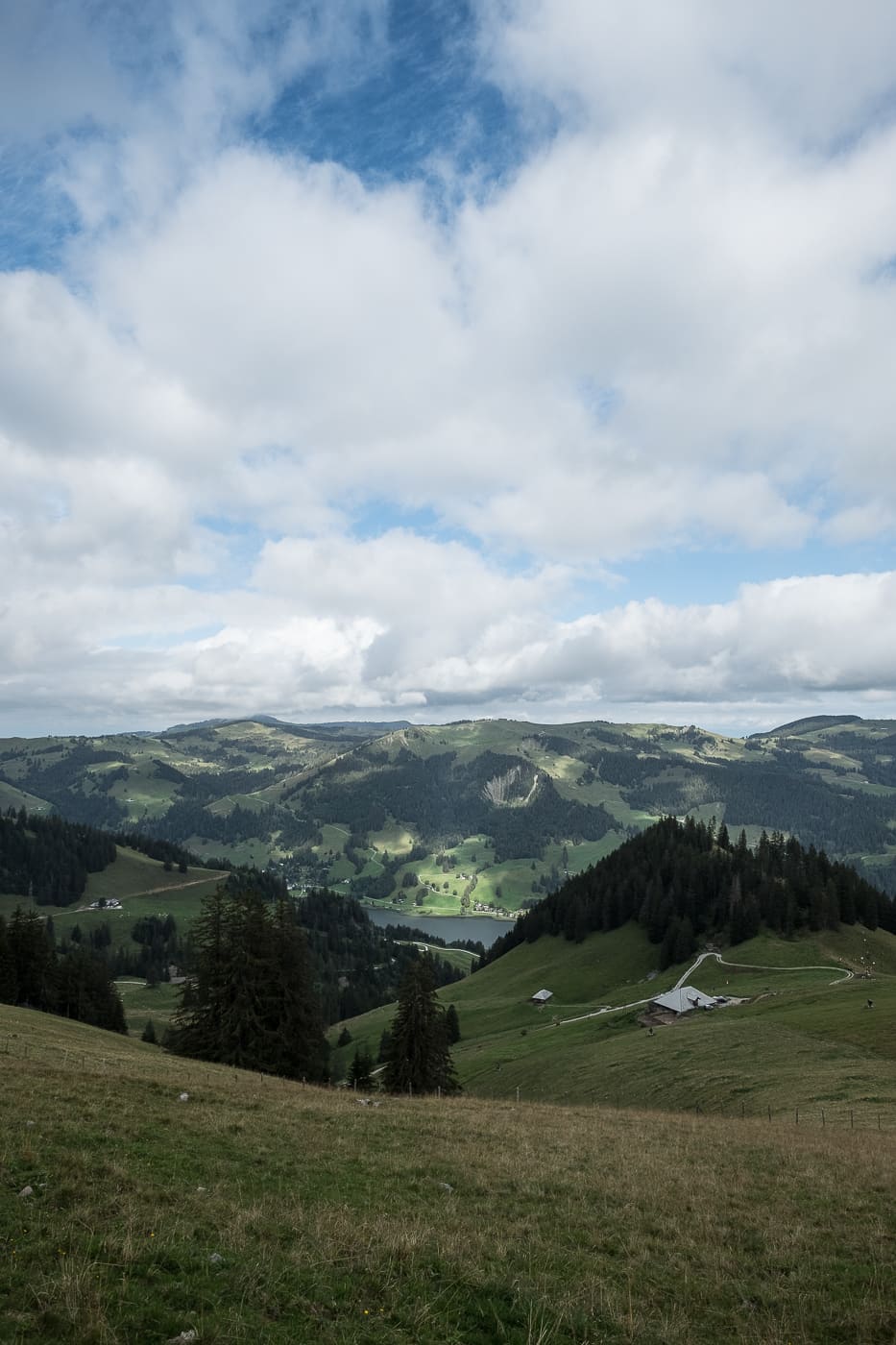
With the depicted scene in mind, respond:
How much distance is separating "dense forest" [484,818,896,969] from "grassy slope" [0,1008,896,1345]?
356ft

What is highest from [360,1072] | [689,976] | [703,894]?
[360,1072]

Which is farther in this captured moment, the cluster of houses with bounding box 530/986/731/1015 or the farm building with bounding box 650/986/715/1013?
the farm building with bounding box 650/986/715/1013

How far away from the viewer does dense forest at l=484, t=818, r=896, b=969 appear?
11806 centimetres

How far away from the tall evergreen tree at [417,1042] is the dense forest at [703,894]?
79467mm

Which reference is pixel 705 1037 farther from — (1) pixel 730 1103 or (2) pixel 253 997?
(2) pixel 253 997

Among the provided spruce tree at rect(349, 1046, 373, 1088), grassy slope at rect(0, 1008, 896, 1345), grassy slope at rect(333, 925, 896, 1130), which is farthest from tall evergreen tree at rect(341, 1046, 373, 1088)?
grassy slope at rect(0, 1008, 896, 1345)

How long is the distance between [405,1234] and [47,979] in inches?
3245

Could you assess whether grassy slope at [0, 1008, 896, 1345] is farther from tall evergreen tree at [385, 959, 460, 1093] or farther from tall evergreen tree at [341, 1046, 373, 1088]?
tall evergreen tree at [341, 1046, 373, 1088]

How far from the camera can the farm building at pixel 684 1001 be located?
273ft

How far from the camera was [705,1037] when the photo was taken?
62719mm

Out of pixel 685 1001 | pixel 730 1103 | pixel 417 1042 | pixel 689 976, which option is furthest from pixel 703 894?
pixel 730 1103

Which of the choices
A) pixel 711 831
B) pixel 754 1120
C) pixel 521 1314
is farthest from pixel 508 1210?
pixel 711 831

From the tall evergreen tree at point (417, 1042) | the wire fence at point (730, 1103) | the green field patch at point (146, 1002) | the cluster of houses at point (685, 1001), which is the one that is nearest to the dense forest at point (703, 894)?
the cluster of houses at point (685, 1001)

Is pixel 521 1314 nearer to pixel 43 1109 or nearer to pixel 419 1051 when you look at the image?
pixel 43 1109
